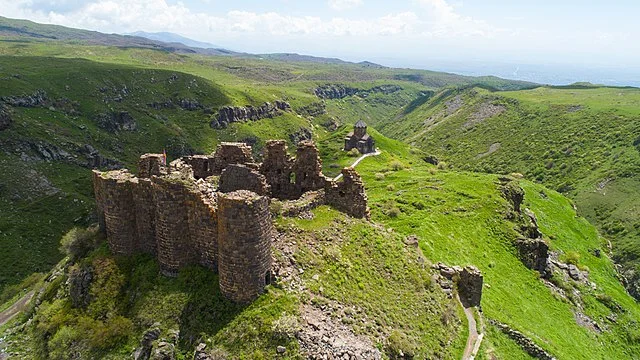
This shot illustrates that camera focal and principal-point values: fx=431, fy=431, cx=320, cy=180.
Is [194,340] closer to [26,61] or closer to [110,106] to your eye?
[110,106]

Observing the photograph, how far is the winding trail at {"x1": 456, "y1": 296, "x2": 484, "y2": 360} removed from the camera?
26.7 meters

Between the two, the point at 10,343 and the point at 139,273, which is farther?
the point at 10,343

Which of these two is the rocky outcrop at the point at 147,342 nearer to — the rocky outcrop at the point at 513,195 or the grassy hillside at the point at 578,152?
the rocky outcrop at the point at 513,195

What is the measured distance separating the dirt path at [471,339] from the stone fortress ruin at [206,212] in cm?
1043

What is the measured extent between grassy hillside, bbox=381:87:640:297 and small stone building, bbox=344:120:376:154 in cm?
4285

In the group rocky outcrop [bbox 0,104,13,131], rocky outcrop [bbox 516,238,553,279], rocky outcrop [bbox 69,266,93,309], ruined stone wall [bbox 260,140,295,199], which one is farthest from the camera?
rocky outcrop [bbox 0,104,13,131]

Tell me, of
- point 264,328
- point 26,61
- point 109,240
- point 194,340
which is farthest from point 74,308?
point 26,61

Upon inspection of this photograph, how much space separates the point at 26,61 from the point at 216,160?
21627 cm

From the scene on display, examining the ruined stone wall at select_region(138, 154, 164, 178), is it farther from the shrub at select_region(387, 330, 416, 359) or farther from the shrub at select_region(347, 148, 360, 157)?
the shrub at select_region(347, 148, 360, 157)

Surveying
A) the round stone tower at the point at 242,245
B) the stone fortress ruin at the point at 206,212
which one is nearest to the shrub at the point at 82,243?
the stone fortress ruin at the point at 206,212

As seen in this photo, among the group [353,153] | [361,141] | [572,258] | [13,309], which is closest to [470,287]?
[572,258]

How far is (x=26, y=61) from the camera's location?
7785 inches

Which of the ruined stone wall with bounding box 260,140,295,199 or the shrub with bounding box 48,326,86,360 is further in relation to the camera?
the ruined stone wall with bounding box 260,140,295,199

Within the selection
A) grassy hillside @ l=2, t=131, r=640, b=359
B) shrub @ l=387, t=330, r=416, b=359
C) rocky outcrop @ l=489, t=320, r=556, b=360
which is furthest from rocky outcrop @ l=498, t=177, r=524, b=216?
shrub @ l=387, t=330, r=416, b=359
